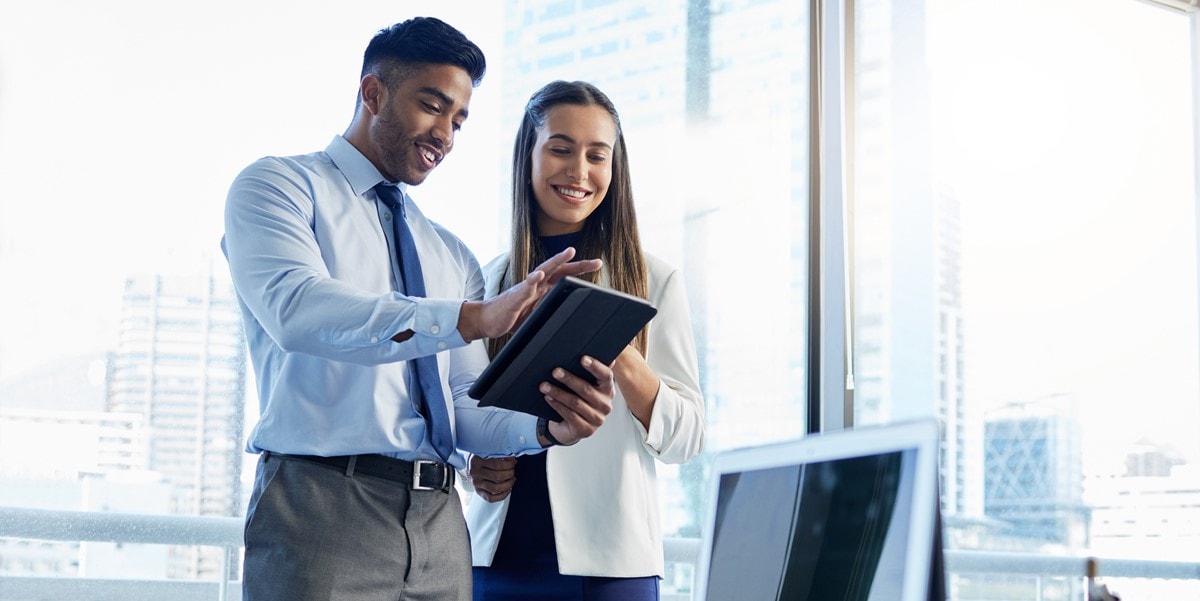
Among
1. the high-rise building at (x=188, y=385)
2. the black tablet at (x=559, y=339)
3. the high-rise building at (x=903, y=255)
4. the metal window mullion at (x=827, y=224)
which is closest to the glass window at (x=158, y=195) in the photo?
the high-rise building at (x=188, y=385)

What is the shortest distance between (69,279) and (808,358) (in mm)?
2087

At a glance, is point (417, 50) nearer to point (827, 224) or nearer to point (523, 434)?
point (523, 434)

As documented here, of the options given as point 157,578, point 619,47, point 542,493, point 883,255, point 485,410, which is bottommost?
point 157,578

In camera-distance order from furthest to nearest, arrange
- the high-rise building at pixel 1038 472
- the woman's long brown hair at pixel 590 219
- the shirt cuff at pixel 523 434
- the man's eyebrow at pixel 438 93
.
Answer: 1. the high-rise building at pixel 1038 472
2. the woman's long brown hair at pixel 590 219
3. the man's eyebrow at pixel 438 93
4. the shirt cuff at pixel 523 434

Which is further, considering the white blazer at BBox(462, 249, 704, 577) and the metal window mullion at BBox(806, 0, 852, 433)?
the metal window mullion at BBox(806, 0, 852, 433)

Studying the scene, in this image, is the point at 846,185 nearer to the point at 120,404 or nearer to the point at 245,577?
the point at 120,404

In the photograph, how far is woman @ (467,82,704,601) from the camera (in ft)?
6.24

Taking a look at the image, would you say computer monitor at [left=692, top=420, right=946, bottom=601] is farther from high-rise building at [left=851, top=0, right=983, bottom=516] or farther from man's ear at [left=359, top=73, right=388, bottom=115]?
high-rise building at [left=851, top=0, right=983, bottom=516]

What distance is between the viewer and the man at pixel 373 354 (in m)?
1.50

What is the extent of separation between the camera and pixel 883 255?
3.56m

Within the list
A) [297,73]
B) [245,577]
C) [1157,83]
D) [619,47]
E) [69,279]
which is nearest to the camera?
[245,577]

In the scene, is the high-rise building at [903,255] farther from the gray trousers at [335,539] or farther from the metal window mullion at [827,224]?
the gray trousers at [335,539]

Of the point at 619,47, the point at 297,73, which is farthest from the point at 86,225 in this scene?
the point at 619,47

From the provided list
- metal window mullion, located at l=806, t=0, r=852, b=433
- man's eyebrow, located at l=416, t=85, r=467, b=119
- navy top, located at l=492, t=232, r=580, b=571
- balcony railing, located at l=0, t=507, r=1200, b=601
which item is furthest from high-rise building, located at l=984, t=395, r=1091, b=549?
man's eyebrow, located at l=416, t=85, r=467, b=119
